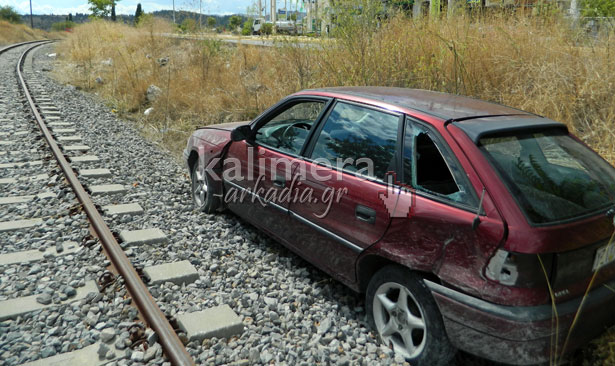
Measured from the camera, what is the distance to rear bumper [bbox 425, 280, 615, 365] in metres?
2.28

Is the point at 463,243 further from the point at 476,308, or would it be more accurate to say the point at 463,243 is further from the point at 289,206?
the point at 289,206

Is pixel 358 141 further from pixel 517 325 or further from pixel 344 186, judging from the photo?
pixel 517 325

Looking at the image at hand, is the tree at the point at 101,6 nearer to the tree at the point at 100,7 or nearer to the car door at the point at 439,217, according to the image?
the tree at the point at 100,7

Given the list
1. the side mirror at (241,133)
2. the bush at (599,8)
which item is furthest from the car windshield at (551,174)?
the bush at (599,8)

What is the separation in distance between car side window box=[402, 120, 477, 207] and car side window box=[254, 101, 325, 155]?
1.10 meters

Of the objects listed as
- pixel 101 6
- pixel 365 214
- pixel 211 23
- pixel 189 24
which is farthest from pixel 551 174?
pixel 101 6

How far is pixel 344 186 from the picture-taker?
3.20m

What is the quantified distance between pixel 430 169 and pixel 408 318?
0.88 meters

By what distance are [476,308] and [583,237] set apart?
2.16 feet

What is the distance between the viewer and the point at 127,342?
291 centimetres

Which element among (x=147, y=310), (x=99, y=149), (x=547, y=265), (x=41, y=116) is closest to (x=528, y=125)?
(x=547, y=265)

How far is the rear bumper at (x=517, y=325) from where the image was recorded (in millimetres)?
2277

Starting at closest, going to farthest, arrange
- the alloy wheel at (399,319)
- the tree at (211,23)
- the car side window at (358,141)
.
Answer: the alloy wheel at (399,319)
the car side window at (358,141)
the tree at (211,23)

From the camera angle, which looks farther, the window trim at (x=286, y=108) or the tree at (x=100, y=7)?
the tree at (x=100, y=7)
